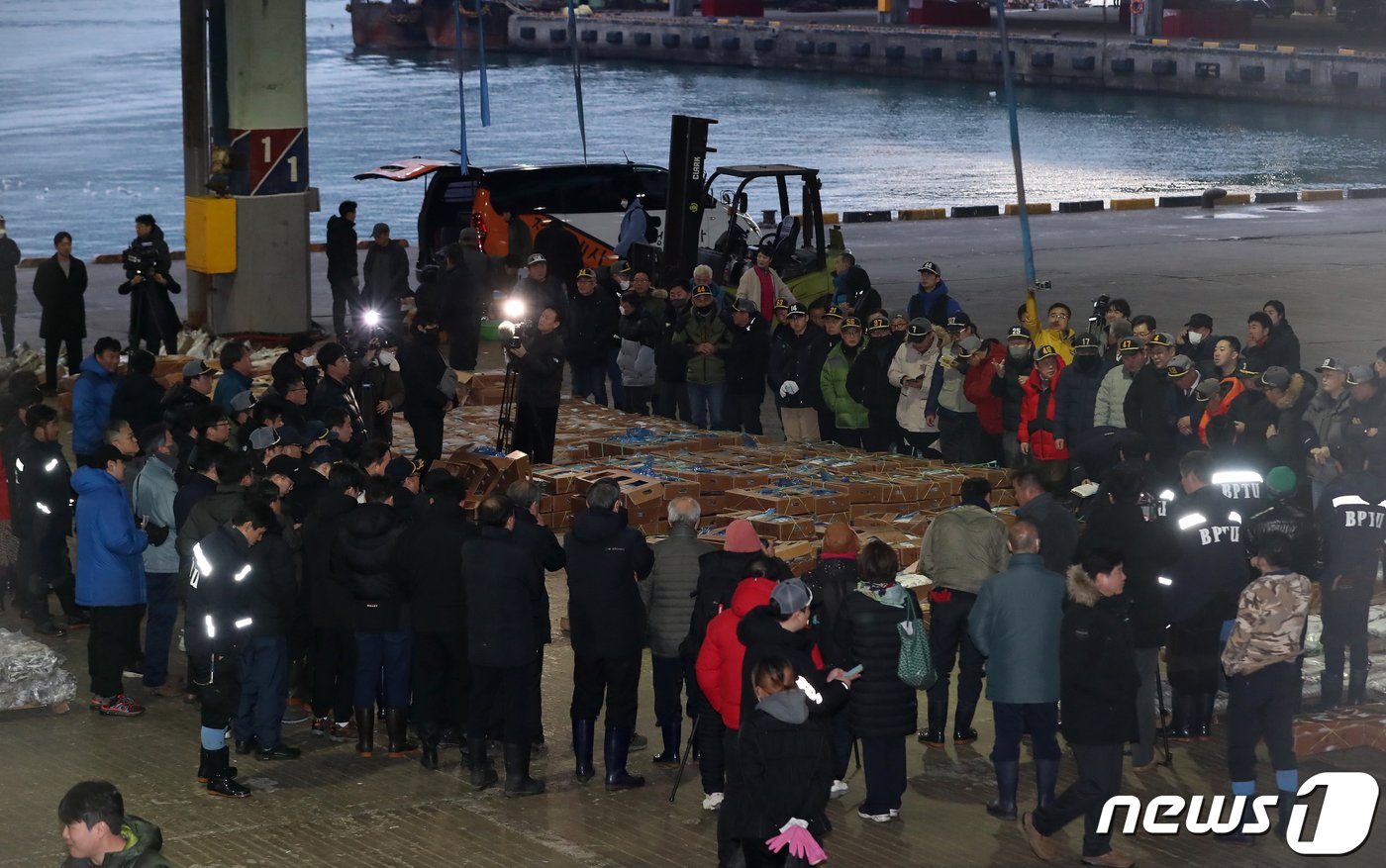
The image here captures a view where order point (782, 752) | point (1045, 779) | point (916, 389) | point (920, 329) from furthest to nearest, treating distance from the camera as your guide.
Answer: point (916, 389), point (920, 329), point (1045, 779), point (782, 752)

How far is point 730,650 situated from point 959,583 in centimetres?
190

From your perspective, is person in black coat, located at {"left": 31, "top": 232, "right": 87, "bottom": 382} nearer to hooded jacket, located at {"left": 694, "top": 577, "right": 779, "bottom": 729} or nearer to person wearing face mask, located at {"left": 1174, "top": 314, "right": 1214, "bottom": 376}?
person wearing face mask, located at {"left": 1174, "top": 314, "right": 1214, "bottom": 376}

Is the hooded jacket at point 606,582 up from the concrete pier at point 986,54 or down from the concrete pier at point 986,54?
down

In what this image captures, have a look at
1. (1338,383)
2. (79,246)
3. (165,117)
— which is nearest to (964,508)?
(1338,383)

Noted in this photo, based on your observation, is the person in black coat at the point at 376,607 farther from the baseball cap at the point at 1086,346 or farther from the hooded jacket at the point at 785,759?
the baseball cap at the point at 1086,346

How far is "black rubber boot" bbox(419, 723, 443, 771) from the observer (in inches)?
388

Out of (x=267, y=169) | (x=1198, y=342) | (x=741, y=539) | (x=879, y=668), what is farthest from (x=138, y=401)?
(x=1198, y=342)

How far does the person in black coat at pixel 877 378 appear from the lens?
51.2 ft

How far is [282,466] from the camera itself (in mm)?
11109

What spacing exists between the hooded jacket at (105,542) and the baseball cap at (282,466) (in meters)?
0.88

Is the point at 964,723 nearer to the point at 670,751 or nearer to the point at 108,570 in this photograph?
the point at 670,751

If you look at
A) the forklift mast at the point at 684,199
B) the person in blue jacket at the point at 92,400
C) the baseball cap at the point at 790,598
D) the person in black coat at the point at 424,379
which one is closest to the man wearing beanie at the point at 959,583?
the baseball cap at the point at 790,598

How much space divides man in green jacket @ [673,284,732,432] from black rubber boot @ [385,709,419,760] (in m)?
7.10

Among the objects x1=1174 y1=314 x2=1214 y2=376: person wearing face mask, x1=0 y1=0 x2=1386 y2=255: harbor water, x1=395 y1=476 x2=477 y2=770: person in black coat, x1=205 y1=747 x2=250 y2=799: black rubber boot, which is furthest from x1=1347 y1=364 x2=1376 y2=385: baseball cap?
x1=0 y1=0 x2=1386 y2=255: harbor water
